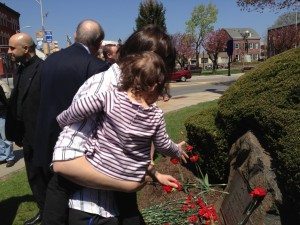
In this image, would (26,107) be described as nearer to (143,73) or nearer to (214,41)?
(143,73)

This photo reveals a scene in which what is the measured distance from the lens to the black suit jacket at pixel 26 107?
4.41 meters

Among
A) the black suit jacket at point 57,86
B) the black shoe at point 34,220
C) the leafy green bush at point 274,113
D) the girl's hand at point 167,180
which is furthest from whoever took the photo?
the black shoe at point 34,220

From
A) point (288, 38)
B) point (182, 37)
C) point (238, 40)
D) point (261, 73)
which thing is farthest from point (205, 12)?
point (261, 73)

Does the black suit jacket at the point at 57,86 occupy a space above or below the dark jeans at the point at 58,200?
above

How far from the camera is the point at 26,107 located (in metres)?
4.43

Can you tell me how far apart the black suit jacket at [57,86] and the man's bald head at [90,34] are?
7.9 inches

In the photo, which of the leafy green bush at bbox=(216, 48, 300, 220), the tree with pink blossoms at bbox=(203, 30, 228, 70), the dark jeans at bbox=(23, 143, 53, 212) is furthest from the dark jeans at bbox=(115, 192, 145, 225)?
the tree with pink blossoms at bbox=(203, 30, 228, 70)

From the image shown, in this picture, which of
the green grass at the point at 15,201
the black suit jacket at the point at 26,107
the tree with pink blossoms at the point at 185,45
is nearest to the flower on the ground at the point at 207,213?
the black suit jacket at the point at 26,107

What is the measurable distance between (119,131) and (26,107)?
2650 mm

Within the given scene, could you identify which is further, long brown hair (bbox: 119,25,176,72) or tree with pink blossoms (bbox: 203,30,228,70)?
tree with pink blossoms (bbox: 203,30,228,70)

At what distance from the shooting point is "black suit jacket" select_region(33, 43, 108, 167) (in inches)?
119

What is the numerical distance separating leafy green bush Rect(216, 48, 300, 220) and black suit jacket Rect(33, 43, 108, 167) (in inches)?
56.2

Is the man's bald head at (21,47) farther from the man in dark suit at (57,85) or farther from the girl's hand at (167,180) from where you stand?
the girl's hand at (167,180)

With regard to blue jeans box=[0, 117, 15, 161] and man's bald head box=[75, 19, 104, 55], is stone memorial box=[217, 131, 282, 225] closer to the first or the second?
man's bald head box=[75, 19, 104, 55]
